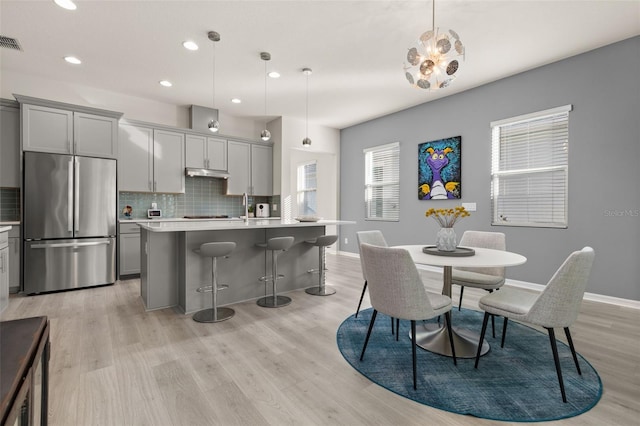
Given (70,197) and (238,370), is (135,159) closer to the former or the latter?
(70,197)

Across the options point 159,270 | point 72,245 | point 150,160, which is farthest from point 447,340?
point 150,160

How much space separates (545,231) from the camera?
397cm

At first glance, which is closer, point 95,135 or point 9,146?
point 9,146

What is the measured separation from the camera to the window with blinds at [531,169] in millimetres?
3863

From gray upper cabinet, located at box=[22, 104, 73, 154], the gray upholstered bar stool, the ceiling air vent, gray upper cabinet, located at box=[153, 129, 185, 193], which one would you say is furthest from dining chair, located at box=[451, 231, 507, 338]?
the ceiling air vent

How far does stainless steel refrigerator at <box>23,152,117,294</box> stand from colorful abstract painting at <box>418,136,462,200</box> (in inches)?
189

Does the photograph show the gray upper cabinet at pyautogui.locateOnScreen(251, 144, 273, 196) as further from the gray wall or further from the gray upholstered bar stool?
the gray wall

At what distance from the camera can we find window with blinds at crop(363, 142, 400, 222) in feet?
19.4

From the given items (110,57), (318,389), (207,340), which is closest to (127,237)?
(110,57)

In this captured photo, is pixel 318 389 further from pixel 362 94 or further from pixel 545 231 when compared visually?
pixel 362 94

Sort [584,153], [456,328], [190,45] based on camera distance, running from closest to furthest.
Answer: [456,328], [190,45], [584,153]

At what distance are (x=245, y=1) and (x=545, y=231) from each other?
4320mm

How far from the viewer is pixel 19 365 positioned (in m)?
0.71

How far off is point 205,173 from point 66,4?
2941mm
